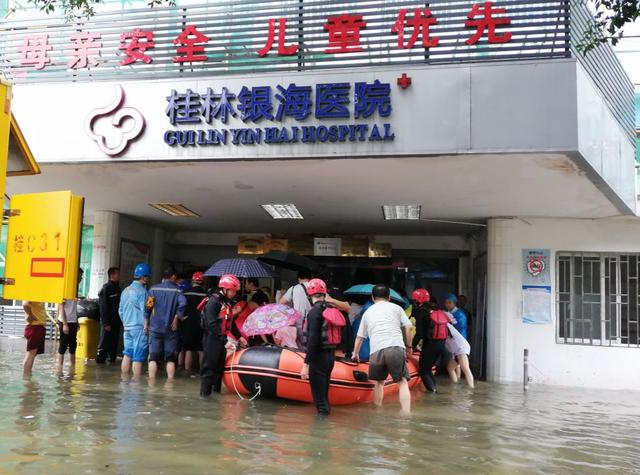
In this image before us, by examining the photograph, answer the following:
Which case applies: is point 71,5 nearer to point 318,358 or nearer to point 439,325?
point 318,358

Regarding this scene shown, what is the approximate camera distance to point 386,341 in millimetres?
6402

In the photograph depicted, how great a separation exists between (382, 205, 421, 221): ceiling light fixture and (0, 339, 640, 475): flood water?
3.53 m

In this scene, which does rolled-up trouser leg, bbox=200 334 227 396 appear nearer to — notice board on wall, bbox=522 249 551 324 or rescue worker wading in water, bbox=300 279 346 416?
rescue worker wading in water, bbox=300 279 346 416

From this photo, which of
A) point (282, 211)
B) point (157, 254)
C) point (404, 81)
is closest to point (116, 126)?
point (404, 81)

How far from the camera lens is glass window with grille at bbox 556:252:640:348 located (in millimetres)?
9867

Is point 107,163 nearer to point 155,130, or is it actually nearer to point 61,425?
point 155,130

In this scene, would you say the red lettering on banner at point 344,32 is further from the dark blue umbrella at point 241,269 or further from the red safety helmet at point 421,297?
the red safety helmet at point 421,297

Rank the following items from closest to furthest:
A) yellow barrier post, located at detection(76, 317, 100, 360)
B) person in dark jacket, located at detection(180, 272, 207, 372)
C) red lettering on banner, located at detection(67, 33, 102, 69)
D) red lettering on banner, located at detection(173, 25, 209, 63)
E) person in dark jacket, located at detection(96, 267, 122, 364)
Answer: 1. red lettering on banner, located at detection(173, 25, 209, 63)
2. red lettering on banner, located at detection(67, 33, 102, 69)
3. person in dark jacket, located at detection(180, 272, 207, 372)
4. person in dark jacket, located at detection(96, 267, 122, 364)
5. yellow barrier post, located at detection(76, 317, 100, 360)

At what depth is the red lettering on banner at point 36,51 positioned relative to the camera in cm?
845

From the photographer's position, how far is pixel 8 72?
8.68m

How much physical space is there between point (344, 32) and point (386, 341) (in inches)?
159

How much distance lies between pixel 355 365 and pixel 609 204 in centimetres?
486

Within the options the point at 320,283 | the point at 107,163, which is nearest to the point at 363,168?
the point at 320,283

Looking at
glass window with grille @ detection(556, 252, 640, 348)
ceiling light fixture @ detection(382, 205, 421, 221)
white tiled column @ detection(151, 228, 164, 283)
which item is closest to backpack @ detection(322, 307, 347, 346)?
ceiling light fixture @ detection(382, 205, 421, 221)
